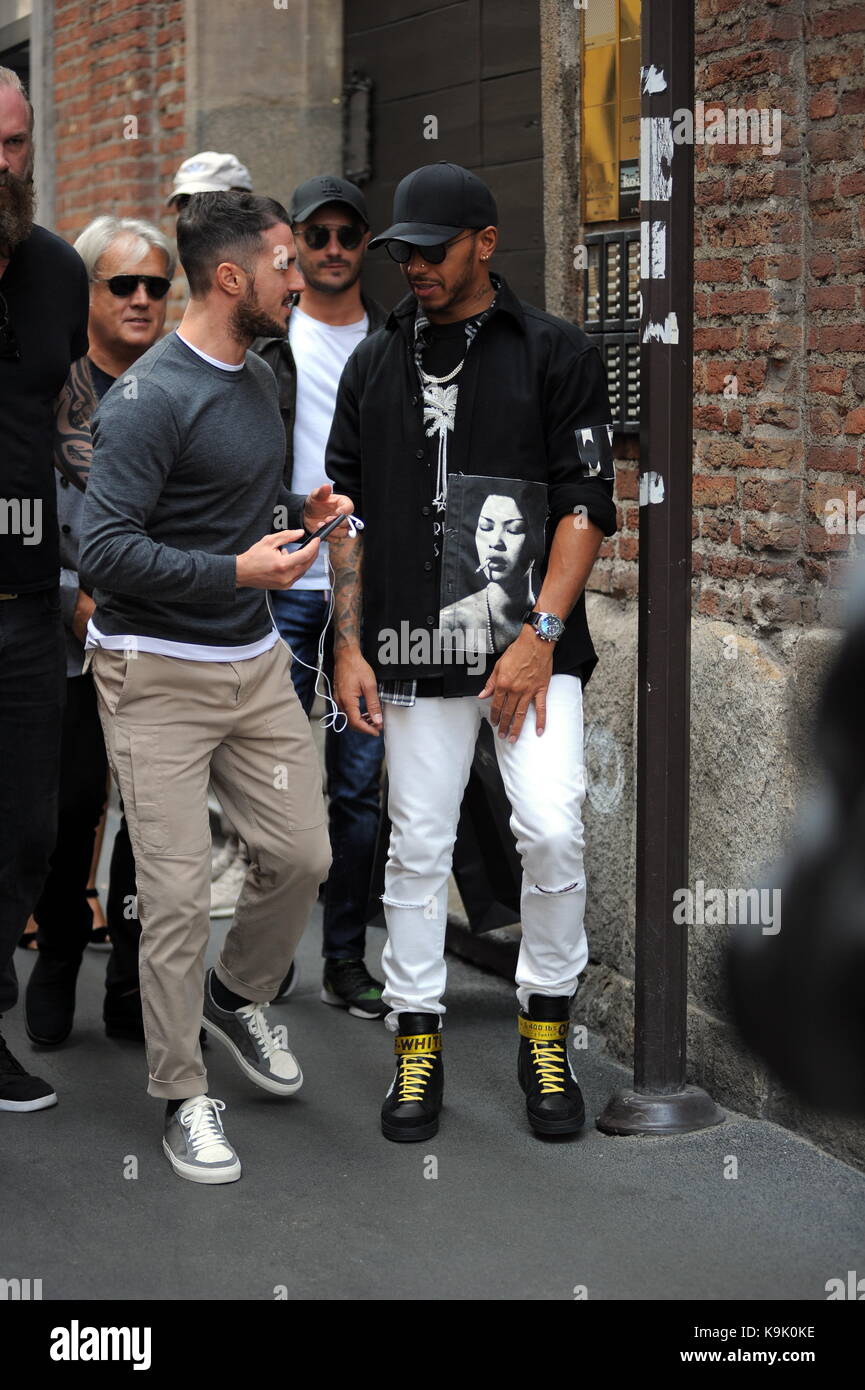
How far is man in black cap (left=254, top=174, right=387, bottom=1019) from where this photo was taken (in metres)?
5.19

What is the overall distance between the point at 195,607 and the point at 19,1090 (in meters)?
1.37

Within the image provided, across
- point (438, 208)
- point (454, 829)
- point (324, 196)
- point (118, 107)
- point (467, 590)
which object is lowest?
point (454, 829)

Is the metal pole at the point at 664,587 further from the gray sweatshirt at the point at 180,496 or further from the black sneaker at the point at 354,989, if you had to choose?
the black sneaker at the point at 354,989

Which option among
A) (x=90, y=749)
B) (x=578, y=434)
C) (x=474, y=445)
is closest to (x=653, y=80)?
(x=578, y=434)

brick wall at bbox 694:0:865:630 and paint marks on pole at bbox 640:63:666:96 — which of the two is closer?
paint marks on pole at bbox 640:63:666:96

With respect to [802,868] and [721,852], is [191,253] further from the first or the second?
[802,868]

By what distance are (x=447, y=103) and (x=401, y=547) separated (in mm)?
2855

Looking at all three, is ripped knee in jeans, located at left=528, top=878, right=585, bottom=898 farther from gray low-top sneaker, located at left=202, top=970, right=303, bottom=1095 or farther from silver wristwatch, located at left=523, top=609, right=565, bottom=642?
gray low-top sneaker, located at left=202, top=970, right=303, bottom=1095

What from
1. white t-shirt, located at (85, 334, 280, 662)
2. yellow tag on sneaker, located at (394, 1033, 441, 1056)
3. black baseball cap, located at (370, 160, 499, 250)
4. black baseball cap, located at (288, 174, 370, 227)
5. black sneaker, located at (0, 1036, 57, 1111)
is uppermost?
black baseball cap, located at (288, 174, 370, 227)

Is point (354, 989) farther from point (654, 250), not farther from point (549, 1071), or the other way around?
point (654, 250)

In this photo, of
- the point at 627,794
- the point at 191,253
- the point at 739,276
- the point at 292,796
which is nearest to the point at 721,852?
the point at 627,794

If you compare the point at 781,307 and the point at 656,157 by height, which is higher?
the point at 656,157

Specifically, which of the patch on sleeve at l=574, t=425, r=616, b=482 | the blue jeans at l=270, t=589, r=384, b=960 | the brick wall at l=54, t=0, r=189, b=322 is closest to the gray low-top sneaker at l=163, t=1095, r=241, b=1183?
the blue jeans at l=270, t=589, r=384, b=960

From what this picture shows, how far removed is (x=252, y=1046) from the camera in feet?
14.8
